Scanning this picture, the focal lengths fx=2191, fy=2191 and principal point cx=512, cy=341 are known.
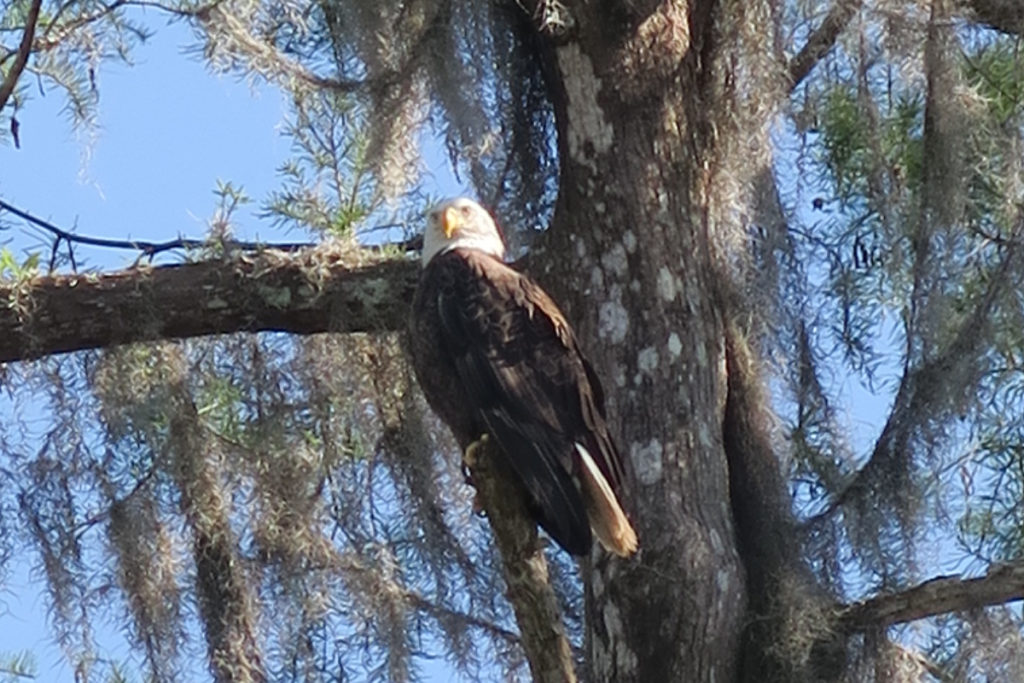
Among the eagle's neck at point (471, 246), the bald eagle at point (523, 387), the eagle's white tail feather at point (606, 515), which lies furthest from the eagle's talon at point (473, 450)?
the eagle's neck at point (471, 246)

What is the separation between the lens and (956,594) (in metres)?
3.53

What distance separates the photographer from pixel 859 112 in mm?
4156

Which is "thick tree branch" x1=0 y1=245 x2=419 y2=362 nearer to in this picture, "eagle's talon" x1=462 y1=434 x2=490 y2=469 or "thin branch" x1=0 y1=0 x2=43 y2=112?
"thin branch" x1=0 y1=0 x2=43 y2=112

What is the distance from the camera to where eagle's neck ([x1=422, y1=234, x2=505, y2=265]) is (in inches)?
159

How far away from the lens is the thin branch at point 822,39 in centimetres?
414

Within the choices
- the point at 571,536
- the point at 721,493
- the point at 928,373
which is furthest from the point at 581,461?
the point at 928,373

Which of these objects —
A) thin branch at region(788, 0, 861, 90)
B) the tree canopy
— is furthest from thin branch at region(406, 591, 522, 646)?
thin branch at region(788, 0, 861, 90)

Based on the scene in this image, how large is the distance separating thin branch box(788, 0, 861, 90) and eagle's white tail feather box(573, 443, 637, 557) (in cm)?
104

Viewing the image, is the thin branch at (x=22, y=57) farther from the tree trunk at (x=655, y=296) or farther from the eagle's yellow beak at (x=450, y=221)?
the tree trunk at (x=655, y=296)

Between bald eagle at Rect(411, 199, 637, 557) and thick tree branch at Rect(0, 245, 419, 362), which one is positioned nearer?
bald eagle at Rect(411, 199, 637, 557)

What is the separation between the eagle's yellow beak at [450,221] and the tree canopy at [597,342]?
10cm

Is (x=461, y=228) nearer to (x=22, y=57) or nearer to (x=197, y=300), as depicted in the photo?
(x=197, y=300)

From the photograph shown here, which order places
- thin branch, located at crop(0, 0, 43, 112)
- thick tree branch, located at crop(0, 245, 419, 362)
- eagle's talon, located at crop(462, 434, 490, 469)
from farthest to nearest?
1. thick tree branch, located at crop(0, 245, 419, 362)
2. thin branch, located at crop(0, 0, 43, 112)
3. eagle's talon, located at crop(462, 434, 490, 469)

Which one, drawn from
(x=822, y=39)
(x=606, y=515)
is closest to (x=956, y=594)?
(x=606, y=515)
